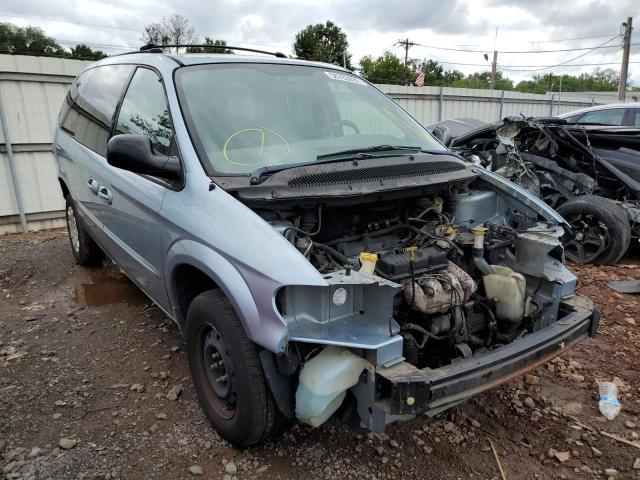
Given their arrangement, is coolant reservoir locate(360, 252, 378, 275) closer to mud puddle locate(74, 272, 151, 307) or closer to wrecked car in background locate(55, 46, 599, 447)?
wrecked car in background locate(55, 46, 599, 447)

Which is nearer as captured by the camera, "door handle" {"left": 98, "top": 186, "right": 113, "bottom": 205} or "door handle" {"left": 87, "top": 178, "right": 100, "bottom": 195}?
"door handle" {"left": 98, "top": 186, "right": 113, "bottom": 205}

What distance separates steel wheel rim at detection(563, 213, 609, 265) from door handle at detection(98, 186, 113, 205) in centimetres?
469

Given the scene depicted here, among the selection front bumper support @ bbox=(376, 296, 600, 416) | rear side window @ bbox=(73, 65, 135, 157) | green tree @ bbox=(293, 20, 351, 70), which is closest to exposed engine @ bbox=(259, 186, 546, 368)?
front bumper support @ bbox=(376, 296, 600, 416)

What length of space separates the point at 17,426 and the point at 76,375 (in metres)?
0.54

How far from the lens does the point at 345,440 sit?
103 inches

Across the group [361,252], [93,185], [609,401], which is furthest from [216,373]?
[609,401]

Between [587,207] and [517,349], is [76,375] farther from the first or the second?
[587,207]

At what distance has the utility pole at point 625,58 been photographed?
25.6 m

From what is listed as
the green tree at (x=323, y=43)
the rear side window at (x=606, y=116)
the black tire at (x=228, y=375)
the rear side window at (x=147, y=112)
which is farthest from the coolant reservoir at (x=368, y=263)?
the green tree at (x=323, y=43)

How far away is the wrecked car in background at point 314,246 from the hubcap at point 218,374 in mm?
13

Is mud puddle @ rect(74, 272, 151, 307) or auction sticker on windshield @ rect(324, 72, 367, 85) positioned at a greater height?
auction sticker on windshield @ rect(324, 72, 367, 85)

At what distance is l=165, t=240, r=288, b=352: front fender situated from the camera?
2.02 meters

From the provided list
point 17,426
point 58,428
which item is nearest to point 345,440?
point 58,428

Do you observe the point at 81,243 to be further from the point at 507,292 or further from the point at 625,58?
the point at 625,58
